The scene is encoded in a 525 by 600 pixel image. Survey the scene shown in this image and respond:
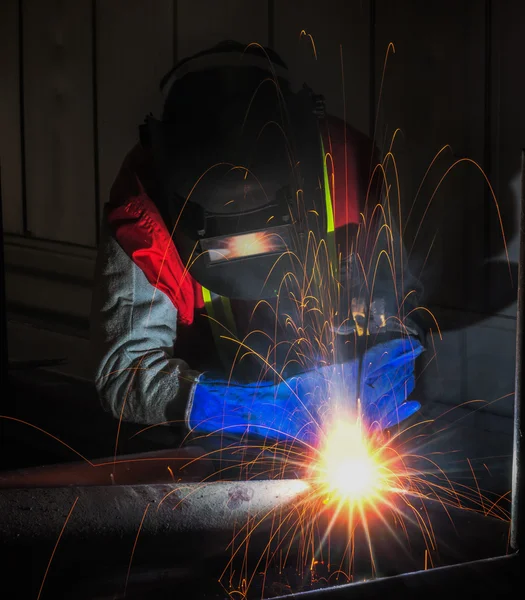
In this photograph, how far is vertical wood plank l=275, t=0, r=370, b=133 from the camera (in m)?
2.67

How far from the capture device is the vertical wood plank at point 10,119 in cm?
405

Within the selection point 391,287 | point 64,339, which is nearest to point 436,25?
point 391,287

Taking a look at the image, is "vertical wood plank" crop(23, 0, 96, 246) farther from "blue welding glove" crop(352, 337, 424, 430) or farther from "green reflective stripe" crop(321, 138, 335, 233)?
"blue welding glove" crop(352, 337, 424, 430)

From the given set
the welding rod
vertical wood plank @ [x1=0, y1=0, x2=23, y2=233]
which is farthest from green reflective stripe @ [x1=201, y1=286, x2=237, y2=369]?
vertical wood plank @ [x1=0, y1=0, x2=23, y2=233]

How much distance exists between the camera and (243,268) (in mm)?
2121

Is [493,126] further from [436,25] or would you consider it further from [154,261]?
[154,261]

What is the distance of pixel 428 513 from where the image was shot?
1.52m

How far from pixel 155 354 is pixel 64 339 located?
1573 millimetres

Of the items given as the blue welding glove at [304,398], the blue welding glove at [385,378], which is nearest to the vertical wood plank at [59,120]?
the blue welding glove at [304,398]

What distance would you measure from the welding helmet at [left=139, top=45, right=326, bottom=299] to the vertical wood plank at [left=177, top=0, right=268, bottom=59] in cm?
86

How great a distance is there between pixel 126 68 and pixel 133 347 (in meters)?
1.62

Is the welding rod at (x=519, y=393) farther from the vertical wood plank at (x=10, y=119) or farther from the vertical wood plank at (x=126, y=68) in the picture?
the vertical wood plank at (x=10, y=119)

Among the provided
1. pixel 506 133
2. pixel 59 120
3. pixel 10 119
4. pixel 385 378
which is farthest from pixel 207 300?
pixel 10 119

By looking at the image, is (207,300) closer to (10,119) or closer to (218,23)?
(218,23)
